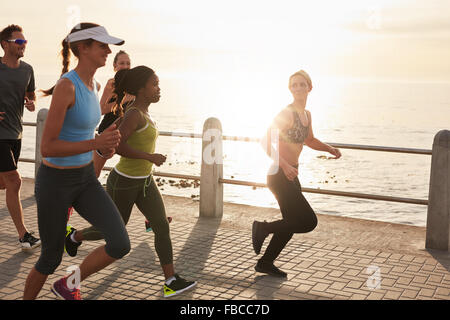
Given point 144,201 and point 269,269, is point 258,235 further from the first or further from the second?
point 144,201

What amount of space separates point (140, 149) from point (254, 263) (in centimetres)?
194

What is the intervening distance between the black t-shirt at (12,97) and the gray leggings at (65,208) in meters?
2.41

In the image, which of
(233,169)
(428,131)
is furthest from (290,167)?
(428,131)

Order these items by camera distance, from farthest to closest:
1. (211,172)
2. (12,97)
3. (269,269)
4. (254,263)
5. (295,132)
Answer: (211,172) < (12,97) < (254,263) < (269,269) < (295,132)

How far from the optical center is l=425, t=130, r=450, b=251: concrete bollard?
654cm

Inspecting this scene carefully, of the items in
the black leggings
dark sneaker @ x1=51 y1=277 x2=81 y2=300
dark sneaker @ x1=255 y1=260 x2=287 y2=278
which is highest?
the black leggings

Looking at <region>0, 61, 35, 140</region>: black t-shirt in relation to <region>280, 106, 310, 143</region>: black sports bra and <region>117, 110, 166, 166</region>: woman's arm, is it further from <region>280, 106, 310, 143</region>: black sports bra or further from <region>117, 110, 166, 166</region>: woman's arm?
<region>280, 106, 310, 143</region>: black sports bra

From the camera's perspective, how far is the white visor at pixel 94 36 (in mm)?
3828

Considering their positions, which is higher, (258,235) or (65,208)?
(65,208)

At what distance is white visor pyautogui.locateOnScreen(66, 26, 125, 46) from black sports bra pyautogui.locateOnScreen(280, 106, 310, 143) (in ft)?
6.48

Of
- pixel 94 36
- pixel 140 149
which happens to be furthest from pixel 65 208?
pixel 94 36

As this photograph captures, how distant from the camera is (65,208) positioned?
12.9ft

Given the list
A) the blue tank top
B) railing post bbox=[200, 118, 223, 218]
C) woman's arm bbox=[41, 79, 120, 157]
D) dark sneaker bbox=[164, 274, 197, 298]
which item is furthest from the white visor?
railing post bbox=[200, 118, 223, 218]
